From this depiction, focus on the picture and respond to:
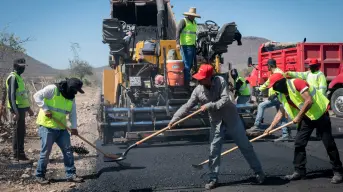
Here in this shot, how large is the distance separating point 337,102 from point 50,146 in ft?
28.2

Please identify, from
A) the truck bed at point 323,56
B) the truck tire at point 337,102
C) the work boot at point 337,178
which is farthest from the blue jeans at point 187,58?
the truck tire at point 337,102

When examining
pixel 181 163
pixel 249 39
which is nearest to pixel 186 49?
pixel 181 163

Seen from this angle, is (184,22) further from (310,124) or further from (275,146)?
(310,124)

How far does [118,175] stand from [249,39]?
90709 mm

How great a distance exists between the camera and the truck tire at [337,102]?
412 inches

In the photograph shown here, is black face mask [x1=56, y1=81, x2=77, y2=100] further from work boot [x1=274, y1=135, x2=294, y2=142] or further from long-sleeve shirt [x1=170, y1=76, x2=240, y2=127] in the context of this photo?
work boot [x1=274, y1=135, x2=294, y2=142]

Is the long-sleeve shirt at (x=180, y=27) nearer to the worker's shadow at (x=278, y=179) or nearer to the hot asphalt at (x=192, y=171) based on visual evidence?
the hot asphalt at (x=192, y=171)

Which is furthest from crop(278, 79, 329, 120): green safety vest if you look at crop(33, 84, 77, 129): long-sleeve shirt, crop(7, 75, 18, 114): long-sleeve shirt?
crop(7, 75, 18, 114): long-sleeve shirt

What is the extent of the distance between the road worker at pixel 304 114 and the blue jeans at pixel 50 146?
2917 mm

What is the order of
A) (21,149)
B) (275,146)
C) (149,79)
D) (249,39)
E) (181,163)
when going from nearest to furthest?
(181,163) → (21,149) → (275,146) → (149,79) → (249,39)

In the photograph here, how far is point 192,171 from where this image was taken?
5285mm

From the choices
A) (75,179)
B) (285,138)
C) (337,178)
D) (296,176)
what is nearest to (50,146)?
(75,179)

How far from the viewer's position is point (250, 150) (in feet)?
15.1

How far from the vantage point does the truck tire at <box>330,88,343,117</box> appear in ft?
34.3
